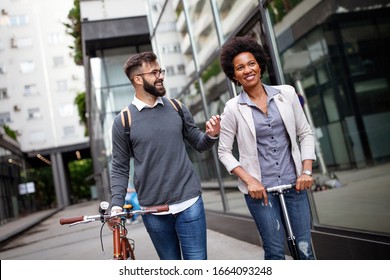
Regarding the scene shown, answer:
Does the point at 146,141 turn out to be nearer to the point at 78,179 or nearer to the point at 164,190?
the point at 164,190

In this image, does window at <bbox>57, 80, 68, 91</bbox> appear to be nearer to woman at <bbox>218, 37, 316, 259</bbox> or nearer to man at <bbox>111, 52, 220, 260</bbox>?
man at <bbox>111, 52, 220, 260</bbox>

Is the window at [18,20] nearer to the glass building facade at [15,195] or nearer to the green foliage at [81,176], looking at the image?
the glass building facade at [15,195]

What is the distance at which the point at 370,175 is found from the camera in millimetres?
9070

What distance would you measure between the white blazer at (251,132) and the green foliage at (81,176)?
127ft

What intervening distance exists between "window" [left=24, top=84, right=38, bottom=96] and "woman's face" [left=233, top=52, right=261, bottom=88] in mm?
2553

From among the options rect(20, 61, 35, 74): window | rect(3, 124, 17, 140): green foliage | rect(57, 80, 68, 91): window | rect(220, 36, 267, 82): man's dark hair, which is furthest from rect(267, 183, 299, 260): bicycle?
rect(57, 80, 68, 91): window

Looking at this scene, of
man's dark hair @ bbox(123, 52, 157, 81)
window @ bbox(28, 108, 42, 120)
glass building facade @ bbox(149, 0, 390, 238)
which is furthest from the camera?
glass building facade @ bbox(149, 0, 390, 238)

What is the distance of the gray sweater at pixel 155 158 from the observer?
219 centimetres

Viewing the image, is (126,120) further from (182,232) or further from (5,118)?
(5,118)

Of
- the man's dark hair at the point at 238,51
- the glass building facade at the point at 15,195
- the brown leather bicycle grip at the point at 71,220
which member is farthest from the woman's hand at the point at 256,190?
the glass building facade at the point at 15,195

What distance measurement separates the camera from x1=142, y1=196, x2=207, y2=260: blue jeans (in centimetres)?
220

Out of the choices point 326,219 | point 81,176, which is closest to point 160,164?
point 326,219
